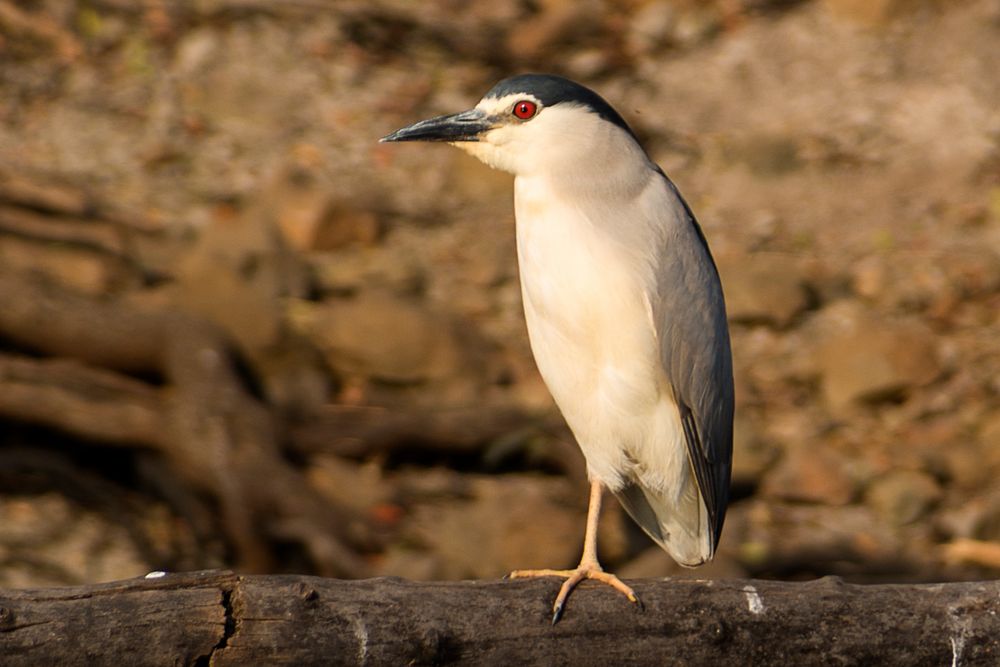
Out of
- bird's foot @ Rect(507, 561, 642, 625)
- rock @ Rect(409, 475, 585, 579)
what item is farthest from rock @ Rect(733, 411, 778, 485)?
bird's foot @ Rect(507, 561, 642, 625)

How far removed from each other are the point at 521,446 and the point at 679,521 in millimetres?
2954

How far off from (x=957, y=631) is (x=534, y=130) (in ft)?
4.95

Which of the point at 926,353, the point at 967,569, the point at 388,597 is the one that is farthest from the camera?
the point at 926,353

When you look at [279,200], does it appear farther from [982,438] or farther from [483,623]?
[483,623]

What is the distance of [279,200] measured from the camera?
8398mm

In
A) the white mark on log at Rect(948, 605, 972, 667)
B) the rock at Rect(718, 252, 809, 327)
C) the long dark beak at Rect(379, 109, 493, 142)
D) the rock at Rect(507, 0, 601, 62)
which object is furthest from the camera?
the rock at Rect(507, 0, 601, 62)

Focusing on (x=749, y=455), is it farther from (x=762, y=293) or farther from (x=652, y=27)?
(x=652, y=27)

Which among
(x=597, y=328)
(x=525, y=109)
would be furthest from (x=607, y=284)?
(x=525, y=109)

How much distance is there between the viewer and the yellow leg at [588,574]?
112 inches

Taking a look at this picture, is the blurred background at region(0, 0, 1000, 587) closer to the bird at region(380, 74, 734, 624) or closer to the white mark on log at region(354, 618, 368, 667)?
the bird at region(380, 74, 734, 624)

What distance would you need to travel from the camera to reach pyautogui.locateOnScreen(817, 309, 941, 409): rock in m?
7.55

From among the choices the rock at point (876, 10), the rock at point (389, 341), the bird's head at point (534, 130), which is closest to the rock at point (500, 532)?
the rock at point (389, 341)

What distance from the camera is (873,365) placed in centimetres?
759

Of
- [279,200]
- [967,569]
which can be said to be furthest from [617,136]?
[279,200]
